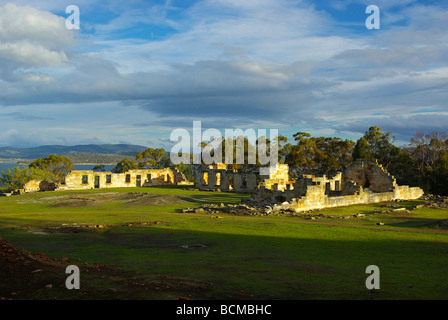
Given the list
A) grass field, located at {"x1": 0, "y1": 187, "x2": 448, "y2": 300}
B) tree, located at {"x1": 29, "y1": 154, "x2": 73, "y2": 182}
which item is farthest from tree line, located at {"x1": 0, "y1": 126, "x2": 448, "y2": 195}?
grass field, located at {"x1": 0, "y1": 187, "x2": 448, "y2": 300}

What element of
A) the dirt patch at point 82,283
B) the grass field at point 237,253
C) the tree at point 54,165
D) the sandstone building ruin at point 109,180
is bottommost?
the grass field at point 237,253

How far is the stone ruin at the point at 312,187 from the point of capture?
33.3m

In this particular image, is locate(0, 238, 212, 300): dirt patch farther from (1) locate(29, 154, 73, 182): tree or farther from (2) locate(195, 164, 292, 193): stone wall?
A: (1) locate(29, 154, 73, 182): tree

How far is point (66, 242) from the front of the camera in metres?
16.6

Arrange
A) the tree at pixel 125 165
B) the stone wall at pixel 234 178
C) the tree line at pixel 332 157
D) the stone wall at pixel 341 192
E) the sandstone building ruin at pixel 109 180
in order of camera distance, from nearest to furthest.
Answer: the stone wall at pixel 341 192 < the stone wall at pixel 234 178 < the sandstone building ruin at pixel 109 180 < the tree line at pixel 332 157 < the tree at pixel 125 165

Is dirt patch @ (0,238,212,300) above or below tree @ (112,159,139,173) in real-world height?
below

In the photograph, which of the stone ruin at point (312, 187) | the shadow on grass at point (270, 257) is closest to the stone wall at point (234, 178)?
the stone ruin at point (312, 187)

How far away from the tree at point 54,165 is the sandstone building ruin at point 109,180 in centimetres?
1214

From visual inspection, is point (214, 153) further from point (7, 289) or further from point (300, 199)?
point (7, 289)

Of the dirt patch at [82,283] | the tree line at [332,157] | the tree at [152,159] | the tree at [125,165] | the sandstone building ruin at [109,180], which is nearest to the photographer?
the dirt patch at [82,283]

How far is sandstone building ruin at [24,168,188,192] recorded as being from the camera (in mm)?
52562

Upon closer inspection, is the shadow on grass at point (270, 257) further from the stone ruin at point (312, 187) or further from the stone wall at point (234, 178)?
the stone wall at point (234, 178)

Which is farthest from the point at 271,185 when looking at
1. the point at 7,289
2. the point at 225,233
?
the point at 7,289

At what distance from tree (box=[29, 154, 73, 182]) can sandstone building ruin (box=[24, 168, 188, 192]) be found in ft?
39.8
